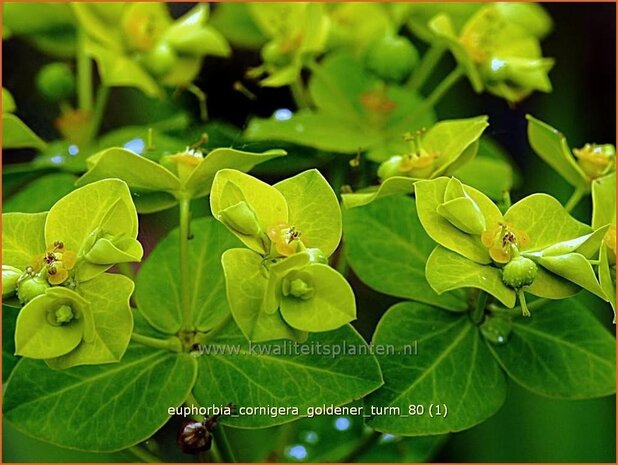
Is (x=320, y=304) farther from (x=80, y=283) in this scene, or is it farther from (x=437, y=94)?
(x=437, y=94)

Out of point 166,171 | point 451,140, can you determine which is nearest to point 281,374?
point 166,171

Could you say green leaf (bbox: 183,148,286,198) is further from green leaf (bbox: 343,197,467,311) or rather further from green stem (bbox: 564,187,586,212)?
green stem (bbox: 564,187,586,212)

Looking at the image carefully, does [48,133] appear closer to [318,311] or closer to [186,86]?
[186,86]

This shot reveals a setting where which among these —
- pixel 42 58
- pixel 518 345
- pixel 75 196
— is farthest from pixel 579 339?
pixel 42 58

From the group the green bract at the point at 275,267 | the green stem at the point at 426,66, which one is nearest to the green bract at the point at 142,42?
the green stem at the point at 426,66

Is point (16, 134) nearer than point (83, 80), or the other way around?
point (16, 134)

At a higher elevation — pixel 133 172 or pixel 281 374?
pixel 133 172

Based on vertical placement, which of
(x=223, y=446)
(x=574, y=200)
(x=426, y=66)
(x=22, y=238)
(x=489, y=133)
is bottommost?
(x=223, y=446)

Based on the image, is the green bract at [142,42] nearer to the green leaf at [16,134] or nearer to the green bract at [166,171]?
the green leaf at [16,134]
